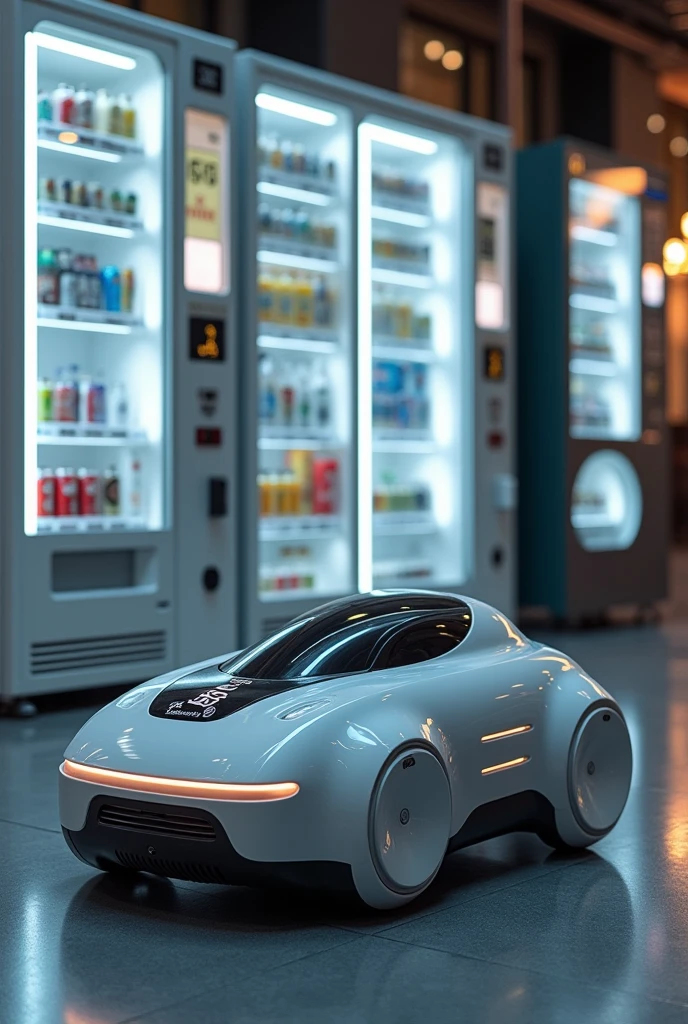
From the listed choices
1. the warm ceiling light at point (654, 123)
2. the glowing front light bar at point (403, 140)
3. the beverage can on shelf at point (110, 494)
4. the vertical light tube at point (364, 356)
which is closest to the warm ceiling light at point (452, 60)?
the warm ceiling light at point (654, 123)

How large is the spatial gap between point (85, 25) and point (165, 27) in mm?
463

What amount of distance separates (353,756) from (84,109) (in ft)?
13.4

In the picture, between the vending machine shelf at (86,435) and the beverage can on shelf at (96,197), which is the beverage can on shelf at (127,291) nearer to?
the beverage can on shelf at (96,197)

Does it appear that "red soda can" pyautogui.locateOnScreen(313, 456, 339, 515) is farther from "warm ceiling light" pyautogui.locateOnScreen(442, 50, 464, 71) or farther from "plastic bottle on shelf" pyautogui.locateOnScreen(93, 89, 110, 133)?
"warm ceiling light" pyautogui.locateOnScreen(442, 50, 464, 71)

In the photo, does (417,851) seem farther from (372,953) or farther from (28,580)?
(28,580)

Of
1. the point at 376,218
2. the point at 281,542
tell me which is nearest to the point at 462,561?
the point at 281,542

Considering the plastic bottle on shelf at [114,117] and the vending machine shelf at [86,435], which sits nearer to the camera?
the vending machine shelf at [86,435]

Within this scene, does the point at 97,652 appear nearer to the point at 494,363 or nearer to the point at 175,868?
the point at 175,868

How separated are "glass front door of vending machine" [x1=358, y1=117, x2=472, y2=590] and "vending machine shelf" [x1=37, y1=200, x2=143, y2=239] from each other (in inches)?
63.3

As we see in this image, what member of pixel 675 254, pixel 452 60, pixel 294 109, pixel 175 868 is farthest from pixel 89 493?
pixel 675 254

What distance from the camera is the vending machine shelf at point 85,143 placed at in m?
5.89

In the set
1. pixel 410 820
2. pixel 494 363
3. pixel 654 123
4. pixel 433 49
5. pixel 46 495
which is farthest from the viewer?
pixel 654 123

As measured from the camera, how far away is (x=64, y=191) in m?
6.00

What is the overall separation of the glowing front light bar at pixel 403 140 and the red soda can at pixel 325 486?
1.81 metres
